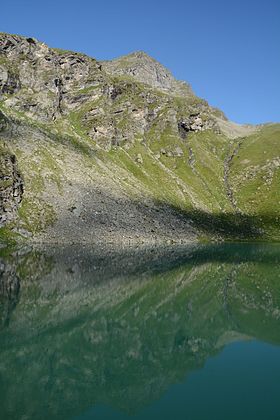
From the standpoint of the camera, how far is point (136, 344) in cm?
3516


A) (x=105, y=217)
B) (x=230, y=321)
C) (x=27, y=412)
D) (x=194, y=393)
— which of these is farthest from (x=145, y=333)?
(x=105, y=217)

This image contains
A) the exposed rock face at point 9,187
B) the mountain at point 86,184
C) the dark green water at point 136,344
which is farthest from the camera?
the mountain at point 86,184

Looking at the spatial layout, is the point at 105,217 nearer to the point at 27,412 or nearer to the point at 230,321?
the point at 230,321

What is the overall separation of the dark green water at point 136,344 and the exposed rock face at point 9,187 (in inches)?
1744

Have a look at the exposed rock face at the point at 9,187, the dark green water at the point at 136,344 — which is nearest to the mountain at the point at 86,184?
the exposed rock face at the point at 9,187

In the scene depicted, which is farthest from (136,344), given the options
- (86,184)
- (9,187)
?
(86,184)

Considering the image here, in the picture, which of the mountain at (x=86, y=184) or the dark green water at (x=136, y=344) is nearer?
the dark green water at (x=136, y=344)

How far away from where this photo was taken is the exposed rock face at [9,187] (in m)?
112

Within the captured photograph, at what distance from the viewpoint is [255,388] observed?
26172mm

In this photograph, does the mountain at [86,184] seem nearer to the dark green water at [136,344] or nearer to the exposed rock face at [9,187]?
the exposed rock face at [9,187]

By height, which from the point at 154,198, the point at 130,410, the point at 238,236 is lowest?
the point at 130,410

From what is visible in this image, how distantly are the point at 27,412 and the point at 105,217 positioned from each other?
101m

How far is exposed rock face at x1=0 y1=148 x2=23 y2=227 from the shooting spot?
112062mm

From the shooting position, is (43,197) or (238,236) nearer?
(43,197)
